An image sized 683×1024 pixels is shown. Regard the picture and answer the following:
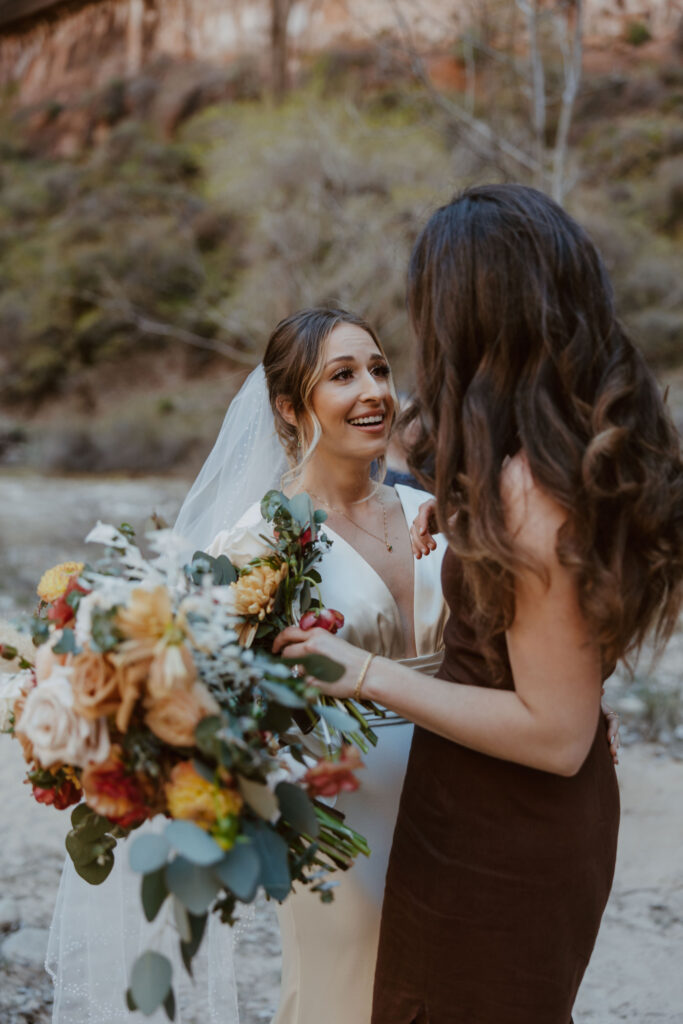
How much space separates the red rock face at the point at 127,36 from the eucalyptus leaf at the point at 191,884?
31.0m

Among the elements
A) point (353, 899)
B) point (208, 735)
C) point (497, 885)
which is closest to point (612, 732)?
point (497, 885)

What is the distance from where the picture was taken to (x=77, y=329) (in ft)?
80.0

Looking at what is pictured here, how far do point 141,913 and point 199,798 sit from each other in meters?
1.48

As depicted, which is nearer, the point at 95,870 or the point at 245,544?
the point at 95,870

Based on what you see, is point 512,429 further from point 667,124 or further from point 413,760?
point 667,124

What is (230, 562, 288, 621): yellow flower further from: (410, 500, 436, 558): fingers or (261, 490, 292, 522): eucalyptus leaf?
(410, 500, 436, 558): fingers

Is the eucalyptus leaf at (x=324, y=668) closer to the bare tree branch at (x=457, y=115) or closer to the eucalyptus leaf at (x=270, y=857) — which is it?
the eucalyptus leaf at (x=270, y=857)

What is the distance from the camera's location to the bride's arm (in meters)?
1.41

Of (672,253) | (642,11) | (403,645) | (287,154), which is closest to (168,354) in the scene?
(287,154)

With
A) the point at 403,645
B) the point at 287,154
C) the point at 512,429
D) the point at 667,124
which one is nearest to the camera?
the point at 512,429

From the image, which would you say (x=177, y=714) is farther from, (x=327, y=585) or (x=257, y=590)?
(x=327, y=585)

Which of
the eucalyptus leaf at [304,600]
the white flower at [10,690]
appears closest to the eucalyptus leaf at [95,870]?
the white flower at [10,690]

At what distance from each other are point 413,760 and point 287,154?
16.8 meters

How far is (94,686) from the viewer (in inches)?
51.2
